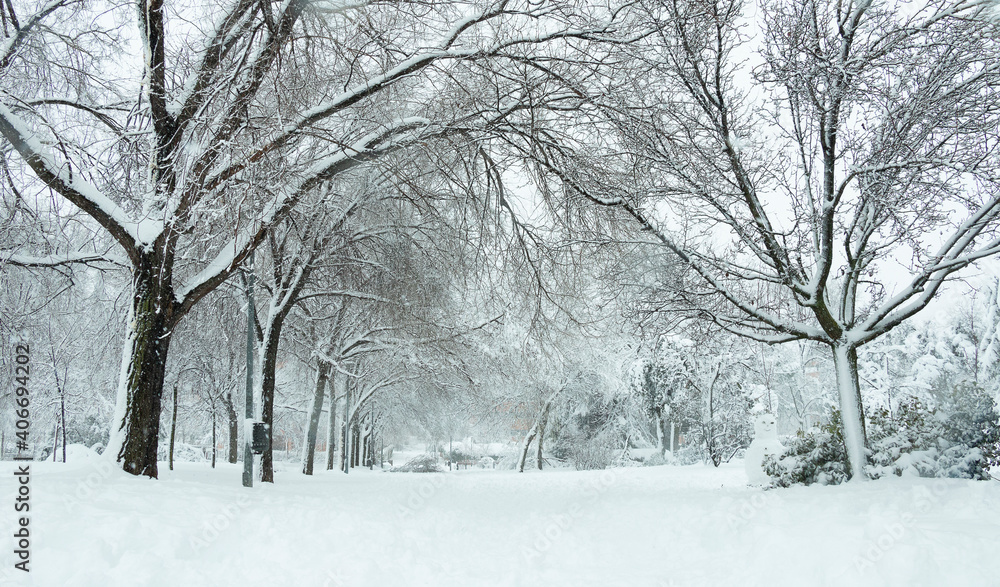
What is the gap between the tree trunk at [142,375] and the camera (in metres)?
6.84

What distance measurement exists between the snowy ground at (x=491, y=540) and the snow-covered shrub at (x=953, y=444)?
0.85 m

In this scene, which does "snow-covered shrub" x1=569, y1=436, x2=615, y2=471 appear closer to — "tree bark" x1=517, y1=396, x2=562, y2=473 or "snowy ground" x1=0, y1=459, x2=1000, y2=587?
"tree bark" x1=517, y1=396, x2=562, y2=473

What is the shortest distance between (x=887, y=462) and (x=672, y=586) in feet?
15.1

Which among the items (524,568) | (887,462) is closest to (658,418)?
(887,462)

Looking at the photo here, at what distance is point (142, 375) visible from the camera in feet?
23.1

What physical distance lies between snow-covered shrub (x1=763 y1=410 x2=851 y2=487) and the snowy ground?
110 centimetres

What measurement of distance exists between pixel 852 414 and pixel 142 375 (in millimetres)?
9226

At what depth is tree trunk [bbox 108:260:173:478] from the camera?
22.5ft

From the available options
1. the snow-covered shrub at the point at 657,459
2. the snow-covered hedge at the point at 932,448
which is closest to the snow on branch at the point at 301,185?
the snow-covered hedge at the point at 932,448

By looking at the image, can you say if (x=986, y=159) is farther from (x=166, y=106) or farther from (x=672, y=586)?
(x=166, y=106)

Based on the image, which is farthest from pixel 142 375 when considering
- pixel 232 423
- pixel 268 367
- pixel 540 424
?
pixel 540 424

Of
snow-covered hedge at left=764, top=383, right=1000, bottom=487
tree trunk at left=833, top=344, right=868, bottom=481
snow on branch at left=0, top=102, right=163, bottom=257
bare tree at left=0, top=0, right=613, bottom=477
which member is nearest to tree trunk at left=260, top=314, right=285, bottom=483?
bare tree at left=0, top=0, right=613, bottom=477

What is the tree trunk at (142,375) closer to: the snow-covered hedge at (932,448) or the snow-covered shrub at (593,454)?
the snow-covered hedge at (932,448)

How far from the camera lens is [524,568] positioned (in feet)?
18.5
